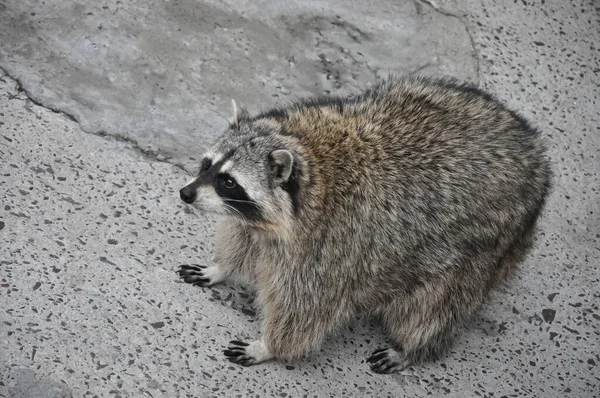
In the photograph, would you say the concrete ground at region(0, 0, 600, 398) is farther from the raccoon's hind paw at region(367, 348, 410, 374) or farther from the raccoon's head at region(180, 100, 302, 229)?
the raccoon's head at region(180, 100, 302, 229)

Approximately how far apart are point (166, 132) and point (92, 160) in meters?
0.37

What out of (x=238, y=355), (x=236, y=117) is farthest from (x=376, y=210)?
(x=238, y=355)

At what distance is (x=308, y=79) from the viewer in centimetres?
411

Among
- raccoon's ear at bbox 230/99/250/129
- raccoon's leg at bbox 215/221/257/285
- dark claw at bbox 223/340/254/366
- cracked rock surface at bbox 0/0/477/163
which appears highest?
raccoon's ear at bbox 230/99/250/129

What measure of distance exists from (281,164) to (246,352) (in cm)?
73

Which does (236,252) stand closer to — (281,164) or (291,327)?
(291,327)

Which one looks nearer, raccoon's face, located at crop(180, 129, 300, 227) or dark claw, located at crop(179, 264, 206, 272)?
raccoon's face, located at crop(180, 129, 300, 227)

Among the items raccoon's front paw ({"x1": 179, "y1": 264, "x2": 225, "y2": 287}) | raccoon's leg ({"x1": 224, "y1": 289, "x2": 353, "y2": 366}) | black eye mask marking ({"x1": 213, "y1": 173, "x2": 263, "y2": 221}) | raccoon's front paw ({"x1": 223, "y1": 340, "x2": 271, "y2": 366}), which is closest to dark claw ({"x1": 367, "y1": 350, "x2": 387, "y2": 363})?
raccoon's leg ({"x1": 224, "y1": 289, "x2": 353, "y2": 366})

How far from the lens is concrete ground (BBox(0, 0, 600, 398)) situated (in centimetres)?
298

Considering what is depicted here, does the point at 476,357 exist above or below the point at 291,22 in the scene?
below

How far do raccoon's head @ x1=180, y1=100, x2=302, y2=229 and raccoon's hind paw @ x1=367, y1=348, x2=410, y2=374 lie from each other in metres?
0.70

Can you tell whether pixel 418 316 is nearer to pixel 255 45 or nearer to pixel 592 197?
pixel 592 197

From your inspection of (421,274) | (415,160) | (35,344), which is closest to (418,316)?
(421,274)

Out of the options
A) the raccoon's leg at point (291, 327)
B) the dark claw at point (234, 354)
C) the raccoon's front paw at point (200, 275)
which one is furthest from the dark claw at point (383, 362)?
the raccoon's front paw at point (200, 275)
